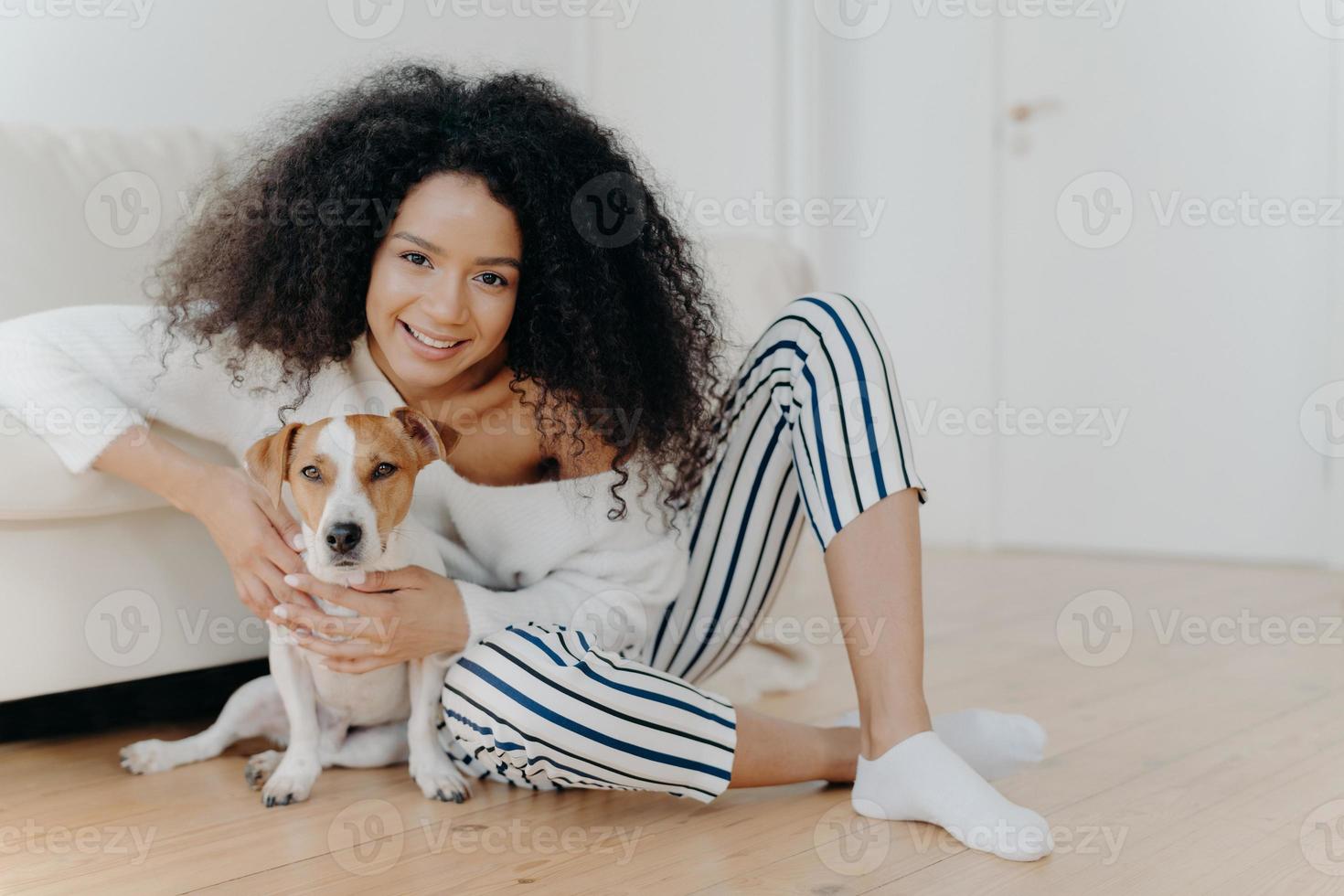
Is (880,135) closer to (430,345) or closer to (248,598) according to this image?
(430,345)

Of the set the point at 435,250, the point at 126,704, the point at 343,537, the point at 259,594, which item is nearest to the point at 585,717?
the point at 343,537

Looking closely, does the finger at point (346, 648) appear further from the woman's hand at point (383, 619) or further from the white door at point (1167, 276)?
the white door at point (1167, 276)

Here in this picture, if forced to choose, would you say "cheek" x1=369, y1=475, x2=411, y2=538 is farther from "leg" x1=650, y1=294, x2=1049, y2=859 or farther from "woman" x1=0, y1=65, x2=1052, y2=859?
"leg" x1=650, y1=294, x2=1049, y2=859

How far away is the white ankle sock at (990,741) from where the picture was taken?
145cm

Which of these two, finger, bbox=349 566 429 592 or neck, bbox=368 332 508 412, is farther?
neck, bbox=368 332 508 412

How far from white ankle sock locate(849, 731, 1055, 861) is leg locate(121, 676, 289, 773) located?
0.76 m

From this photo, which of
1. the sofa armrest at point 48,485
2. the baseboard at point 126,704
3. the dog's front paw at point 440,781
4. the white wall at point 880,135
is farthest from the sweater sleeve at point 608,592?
the white wall at point 880,135

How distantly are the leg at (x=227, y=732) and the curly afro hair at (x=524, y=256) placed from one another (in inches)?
15.4

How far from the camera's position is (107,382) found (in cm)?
149

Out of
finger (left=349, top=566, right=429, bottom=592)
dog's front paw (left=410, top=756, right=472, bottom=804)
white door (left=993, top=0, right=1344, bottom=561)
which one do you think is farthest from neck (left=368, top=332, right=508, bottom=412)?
white door (left=993, top=0, right=1344, bottom=561)

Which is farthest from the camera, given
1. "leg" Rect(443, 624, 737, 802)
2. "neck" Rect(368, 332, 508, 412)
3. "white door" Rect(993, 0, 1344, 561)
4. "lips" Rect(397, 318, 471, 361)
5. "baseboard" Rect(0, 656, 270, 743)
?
"white door" Rect(993, 0, 1344, 561)

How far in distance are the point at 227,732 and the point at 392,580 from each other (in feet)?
1.37

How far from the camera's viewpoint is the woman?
4.38 ft

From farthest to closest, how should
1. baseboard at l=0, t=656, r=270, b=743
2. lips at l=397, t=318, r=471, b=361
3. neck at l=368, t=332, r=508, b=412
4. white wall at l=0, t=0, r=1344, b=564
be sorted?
white wall at l=0, t=0, r=1344, b=564
baseboard at l=0, t=656, r=270, b=743
neck at l=368, t=332, r=508, b=412
lips at l=397, t=318, r=471, b=361
